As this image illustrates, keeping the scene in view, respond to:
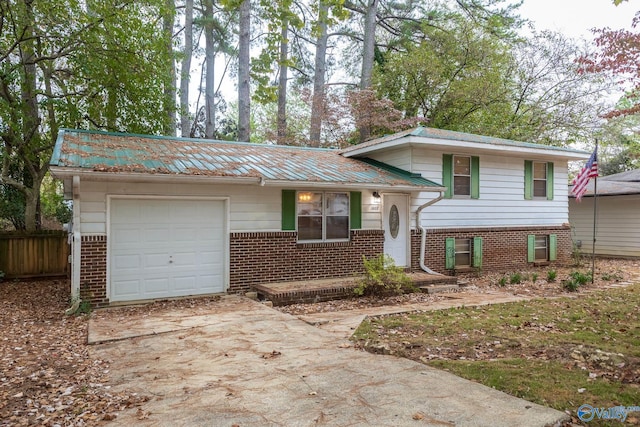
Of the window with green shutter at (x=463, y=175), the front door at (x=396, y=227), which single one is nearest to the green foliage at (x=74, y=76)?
the front door at (x=396, y=227)

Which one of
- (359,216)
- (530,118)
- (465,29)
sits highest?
(465,29)

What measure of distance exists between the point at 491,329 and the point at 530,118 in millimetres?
17679

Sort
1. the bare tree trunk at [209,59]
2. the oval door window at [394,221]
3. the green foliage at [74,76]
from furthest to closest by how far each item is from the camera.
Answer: the bare tree trunk at [209,59]
the oval door window at [394,221]
the green foliage at [74,76]

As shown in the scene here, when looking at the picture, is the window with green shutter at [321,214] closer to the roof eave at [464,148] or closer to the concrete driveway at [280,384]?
the roof eave at [464,148]

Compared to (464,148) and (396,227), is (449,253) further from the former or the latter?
(464,148)

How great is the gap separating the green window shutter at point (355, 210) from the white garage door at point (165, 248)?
322 centimetres

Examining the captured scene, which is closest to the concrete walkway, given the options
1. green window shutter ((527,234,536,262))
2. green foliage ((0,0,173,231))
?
green window shutter ((527,234,536,262))

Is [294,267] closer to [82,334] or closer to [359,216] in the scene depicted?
[359,216]

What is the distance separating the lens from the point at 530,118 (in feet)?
67.8

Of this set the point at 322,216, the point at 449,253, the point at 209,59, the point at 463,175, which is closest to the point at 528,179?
the point at 463,175

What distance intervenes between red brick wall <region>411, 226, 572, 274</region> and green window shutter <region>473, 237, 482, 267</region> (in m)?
0.17

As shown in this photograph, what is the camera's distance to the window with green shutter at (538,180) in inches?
526

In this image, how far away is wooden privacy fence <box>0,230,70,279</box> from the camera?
35.7 feet

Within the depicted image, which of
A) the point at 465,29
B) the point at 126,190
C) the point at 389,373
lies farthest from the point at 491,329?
the point at 465,29
